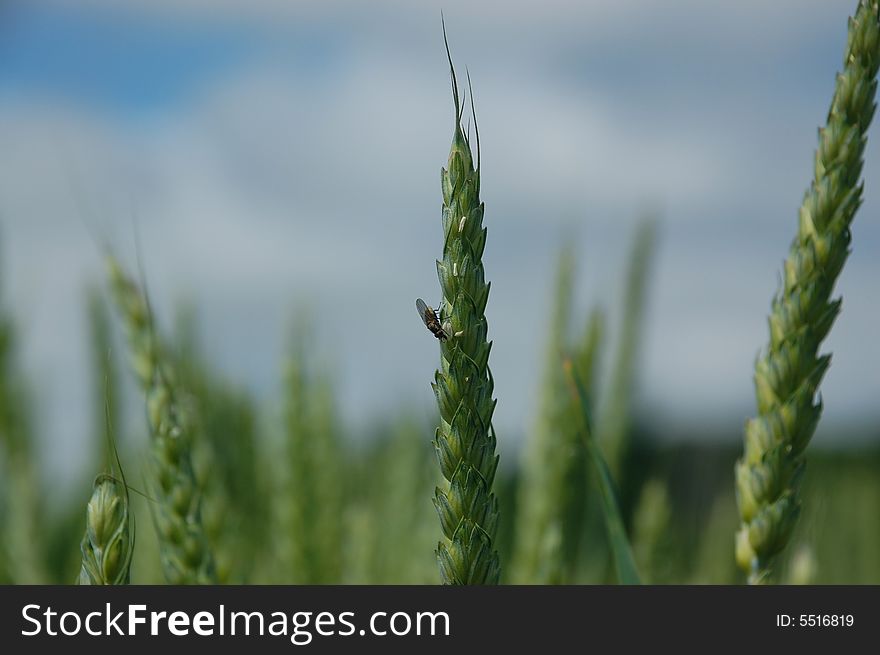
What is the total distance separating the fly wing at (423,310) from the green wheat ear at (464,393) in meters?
0.21

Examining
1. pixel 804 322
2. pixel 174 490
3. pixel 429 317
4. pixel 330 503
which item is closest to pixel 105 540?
pixel 174 490

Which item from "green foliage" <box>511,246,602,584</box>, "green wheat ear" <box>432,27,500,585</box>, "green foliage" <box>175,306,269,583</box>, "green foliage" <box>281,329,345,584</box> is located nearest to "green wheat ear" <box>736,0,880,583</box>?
"green wheat ear" <box>432,27,500,585</box>

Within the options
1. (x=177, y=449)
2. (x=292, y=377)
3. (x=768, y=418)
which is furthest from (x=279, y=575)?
(x=768, y=418)

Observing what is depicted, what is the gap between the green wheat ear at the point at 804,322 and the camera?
2.71ft

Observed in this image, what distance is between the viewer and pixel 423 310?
41.8 inches

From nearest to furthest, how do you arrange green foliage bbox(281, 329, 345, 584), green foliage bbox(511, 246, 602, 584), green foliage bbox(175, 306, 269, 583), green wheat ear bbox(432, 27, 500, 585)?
green wheat ear bbox(432, 27, 500, 585) < green foliage bbox(511, 246, 602, 584) < green foliage bbox(281, 329, 345, 584) < green foliage bbox(175, 306, 269, 583)

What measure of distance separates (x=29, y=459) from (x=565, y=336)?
61.0 inches

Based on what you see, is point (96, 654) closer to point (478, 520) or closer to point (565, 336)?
point (478, 520)

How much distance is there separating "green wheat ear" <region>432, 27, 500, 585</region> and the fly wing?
0.70ft

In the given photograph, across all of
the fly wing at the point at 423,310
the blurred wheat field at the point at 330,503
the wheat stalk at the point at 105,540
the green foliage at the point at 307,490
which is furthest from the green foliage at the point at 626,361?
the wheat stalk at the point at 105,540

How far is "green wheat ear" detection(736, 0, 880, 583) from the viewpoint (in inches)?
32.5

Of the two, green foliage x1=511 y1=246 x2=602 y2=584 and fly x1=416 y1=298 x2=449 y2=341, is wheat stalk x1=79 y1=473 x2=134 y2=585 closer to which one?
fly x1=416 y1=298 x2=449 y2=341

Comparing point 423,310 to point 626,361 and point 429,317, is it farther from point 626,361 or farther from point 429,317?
point 626,361

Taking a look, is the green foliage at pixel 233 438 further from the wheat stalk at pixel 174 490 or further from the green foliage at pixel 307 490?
the wheat stalk at pixel 174 490
